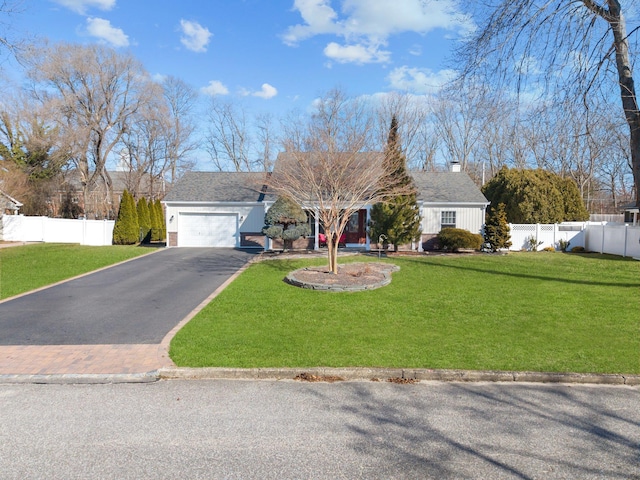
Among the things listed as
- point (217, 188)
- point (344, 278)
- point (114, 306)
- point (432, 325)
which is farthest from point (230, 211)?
point (432, 325)

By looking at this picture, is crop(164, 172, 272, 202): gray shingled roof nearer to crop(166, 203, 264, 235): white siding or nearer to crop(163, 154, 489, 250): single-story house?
crop(163, 154, 489, 250): single-story house

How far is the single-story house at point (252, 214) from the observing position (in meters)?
20.9

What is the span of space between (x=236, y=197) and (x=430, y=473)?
2026 cm

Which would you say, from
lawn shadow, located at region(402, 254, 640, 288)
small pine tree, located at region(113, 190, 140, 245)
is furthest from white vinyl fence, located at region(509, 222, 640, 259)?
small pine tree, located at region(113, 190, 140, 245)

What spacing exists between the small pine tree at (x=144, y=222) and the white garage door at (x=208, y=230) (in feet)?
14.6

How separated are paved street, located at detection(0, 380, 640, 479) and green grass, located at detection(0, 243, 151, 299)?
25.6 feet

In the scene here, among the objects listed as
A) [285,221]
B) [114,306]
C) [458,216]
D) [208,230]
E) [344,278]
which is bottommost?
[114,306]

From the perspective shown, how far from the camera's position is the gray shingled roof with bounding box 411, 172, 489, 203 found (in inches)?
830

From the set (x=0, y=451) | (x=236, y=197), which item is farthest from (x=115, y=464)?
(x=236, y=197)

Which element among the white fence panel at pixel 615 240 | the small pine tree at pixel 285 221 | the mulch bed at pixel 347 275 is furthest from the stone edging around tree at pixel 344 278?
the white fence panel at pixel 615 240

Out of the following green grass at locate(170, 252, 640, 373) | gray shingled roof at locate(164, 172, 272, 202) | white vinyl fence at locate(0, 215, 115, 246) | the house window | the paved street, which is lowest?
the paved street

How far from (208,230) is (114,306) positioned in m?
13.2

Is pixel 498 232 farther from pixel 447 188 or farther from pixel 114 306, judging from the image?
pixel 114 306

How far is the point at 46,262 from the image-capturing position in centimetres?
1517
